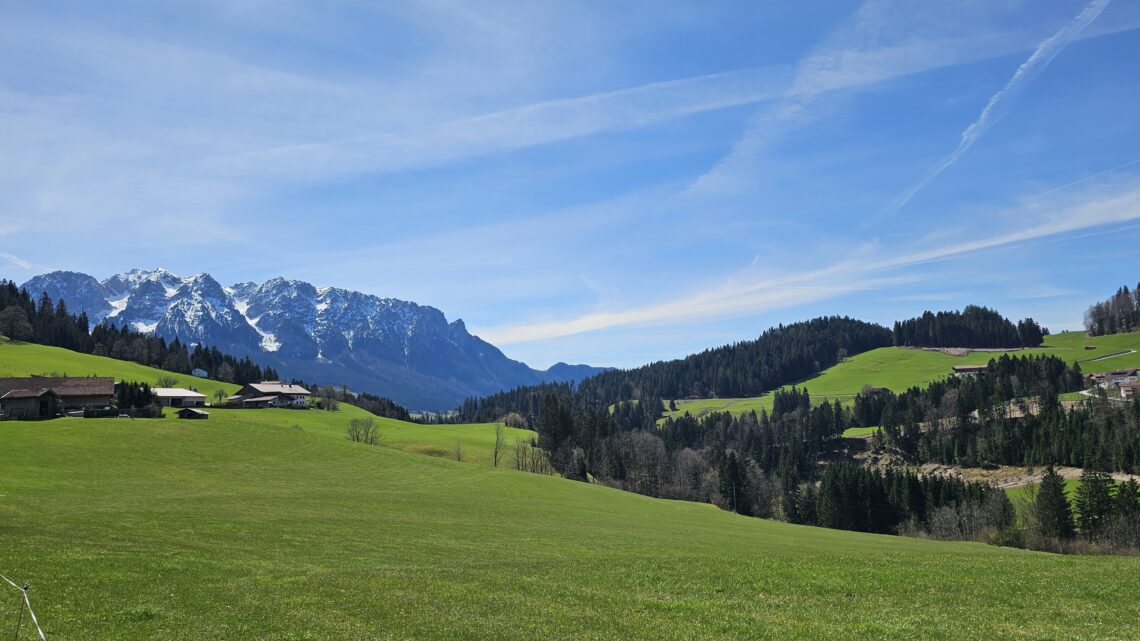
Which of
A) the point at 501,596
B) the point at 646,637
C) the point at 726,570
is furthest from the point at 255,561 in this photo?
the point at 726,570

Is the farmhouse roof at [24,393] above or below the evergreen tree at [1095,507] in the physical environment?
above

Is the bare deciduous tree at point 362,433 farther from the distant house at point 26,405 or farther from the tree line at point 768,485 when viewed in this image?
the distant house at point 26,405

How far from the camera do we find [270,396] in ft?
577

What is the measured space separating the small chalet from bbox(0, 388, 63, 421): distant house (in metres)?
71.2

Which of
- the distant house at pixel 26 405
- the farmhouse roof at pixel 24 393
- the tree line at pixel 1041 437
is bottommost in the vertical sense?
the tree line at pixel 1041 437

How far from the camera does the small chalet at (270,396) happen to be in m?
173

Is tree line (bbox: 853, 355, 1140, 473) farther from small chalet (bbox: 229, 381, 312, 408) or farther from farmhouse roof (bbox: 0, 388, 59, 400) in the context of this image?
farmhouse roof (bbox: 0, 388, 59, 400)

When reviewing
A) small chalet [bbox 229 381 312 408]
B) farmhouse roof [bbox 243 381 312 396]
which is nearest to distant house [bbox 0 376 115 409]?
small chalet [bbox 229 381 312 408]

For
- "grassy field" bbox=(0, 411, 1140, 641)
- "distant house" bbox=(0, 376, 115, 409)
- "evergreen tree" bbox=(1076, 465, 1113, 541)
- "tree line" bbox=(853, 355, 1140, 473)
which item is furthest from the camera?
"tree line" bbox=(853, 355, 1140, 473)

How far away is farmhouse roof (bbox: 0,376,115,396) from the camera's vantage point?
99.1 meters

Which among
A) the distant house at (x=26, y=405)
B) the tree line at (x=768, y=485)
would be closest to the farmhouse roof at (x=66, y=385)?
the distant house at (x=26, y=405)

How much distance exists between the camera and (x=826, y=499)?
426ft

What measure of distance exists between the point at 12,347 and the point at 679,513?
181 m

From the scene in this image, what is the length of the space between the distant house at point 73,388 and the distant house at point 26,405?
109 centimetres
